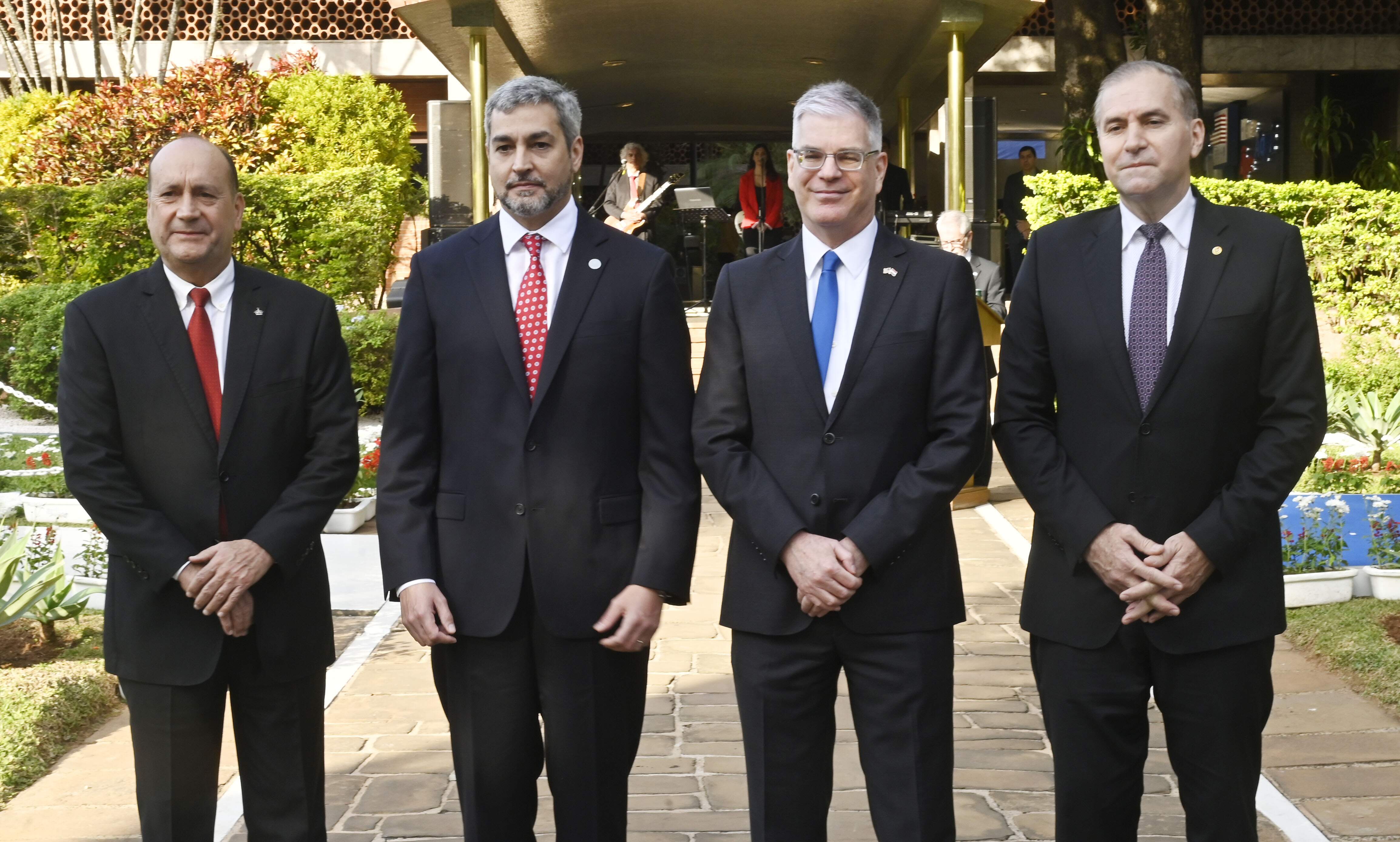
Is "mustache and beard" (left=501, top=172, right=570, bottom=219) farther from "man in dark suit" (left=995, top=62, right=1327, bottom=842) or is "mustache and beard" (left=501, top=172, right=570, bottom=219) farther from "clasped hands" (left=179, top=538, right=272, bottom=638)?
"man in dark suit" (left=995, top=62, right=1327, bottom=842)

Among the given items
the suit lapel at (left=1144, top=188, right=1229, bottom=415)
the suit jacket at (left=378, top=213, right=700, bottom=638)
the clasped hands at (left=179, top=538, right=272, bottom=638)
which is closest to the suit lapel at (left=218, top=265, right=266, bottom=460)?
the clasped hands at (left=179, top=538, right=272, bottom=638)

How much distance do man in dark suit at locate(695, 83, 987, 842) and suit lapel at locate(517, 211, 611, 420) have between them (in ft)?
1.24

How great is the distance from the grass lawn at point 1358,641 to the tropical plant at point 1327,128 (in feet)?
54.0

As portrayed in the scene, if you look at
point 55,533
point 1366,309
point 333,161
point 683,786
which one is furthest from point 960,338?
point 333,161

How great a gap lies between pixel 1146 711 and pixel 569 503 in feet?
4.95

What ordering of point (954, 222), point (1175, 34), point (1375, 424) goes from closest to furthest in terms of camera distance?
point (1375, 424)
point (954, 222)
point (1175, 34)

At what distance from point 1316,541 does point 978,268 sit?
4049 mm

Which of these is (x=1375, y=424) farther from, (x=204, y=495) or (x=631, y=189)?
(x=631, y=189)

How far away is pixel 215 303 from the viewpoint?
3.69 m

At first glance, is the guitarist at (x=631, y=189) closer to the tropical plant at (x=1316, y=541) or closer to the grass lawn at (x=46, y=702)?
the tropical plant at (x=1316, y=541)

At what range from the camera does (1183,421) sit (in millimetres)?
3373

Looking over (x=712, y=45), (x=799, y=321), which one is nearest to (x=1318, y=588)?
(x=799, y=321)

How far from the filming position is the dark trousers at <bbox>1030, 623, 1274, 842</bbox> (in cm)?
337

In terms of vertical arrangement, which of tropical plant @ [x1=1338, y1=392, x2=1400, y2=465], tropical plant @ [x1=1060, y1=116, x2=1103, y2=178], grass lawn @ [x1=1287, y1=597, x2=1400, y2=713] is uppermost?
tropical plant @ [x1=1060, y1=116, x2=1103, y2=178]
